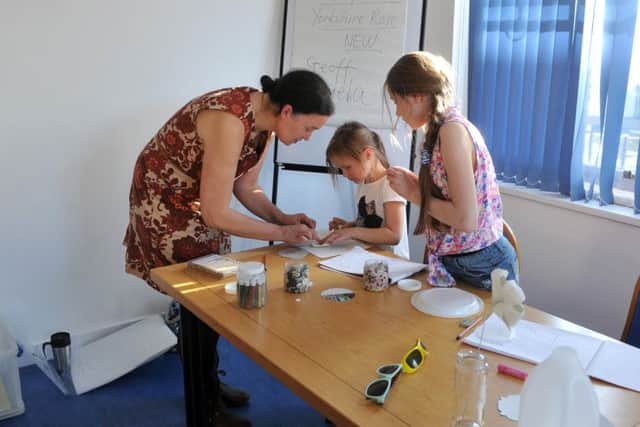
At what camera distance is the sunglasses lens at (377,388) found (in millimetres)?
1029

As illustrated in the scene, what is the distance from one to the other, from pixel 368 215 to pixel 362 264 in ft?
1.35

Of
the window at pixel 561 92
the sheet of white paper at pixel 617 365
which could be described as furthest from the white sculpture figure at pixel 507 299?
the window at pixel 561 92

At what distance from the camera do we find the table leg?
5.47 ft

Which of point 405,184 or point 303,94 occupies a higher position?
point 303,94

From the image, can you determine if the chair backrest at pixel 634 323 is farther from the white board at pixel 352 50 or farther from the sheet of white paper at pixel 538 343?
the white board at pixel 352 50

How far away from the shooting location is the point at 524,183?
2.58m

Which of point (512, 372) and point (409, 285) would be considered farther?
point (409, 285)

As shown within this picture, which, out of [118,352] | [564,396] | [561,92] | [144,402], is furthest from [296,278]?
[561,92]

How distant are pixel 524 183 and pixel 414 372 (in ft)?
5.50

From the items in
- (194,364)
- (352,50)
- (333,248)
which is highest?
(352,50)

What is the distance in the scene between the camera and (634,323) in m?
1.52

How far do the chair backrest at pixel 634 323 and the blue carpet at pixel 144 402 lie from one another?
1.07 m

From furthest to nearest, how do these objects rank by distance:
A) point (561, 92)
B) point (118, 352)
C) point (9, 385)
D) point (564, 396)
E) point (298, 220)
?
point (118, 352)
point (561, 92)
point (9, 385)
point (298, 220)
point (564, 396)

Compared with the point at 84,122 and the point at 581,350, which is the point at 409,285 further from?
the point at 84,122
